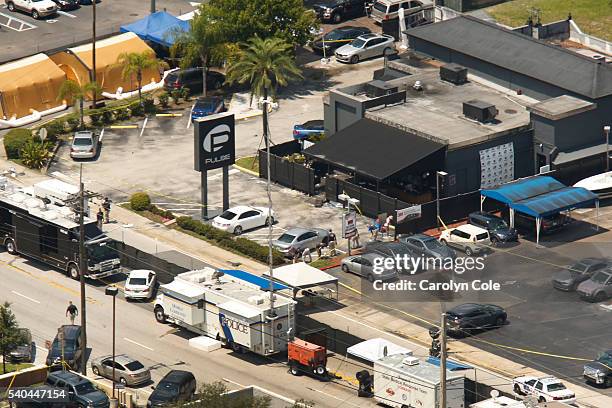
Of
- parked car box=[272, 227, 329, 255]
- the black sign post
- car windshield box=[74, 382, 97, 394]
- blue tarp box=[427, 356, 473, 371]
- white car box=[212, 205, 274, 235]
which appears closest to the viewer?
car windshield box=[74, 382, 97, 394]

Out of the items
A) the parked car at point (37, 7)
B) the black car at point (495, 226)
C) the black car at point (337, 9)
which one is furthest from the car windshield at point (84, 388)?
the black car at point (337, 9)

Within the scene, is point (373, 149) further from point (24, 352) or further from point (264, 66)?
point (24, 352)

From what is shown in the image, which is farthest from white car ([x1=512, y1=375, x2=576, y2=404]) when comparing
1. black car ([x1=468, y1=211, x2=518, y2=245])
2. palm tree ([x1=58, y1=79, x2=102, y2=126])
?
palm tree ([x1=58, y1=79, x2=102, y2=126])

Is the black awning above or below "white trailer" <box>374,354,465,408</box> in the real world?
above

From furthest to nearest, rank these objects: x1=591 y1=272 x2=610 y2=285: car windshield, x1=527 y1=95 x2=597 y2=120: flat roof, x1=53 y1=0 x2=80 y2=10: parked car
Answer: x1=53 y1=0 x2=80 y2=10: parked car < x1=527 y1=95 x2=597 y2=120: flat roof < x1=591 y1=272 x2=610 y2=285: car windshield

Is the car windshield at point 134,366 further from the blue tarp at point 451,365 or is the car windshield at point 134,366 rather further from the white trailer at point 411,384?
the blue tarp at point 451,365

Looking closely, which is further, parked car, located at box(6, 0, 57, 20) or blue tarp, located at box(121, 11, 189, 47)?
parked car, located at box(6, 0, 57, 20)

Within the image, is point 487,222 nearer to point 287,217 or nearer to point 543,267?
point 543,267

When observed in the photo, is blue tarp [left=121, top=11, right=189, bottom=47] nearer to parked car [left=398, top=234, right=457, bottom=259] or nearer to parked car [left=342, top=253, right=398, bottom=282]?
parked car [left=398, top=234, right=457, bottom=259]

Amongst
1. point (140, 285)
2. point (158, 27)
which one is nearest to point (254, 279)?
A: point (140, 285)
